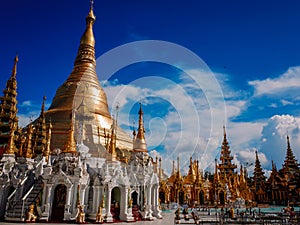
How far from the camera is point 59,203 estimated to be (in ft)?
61.9

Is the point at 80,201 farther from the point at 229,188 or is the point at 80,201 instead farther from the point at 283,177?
the point at 283,177

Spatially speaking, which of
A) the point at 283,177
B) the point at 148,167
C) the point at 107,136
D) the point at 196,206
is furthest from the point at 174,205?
the point at 283,177

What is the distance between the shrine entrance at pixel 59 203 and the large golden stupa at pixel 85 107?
1123cm

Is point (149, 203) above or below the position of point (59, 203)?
below

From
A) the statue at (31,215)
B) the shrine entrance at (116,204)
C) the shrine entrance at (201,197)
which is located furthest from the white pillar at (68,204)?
the shrine entrance at (201,197)

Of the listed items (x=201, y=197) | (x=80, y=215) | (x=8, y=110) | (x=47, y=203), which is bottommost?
(x=80, y=215)

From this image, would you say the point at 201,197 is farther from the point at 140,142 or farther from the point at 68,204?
the point at 68,204

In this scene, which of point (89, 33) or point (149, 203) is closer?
point (149, 203)

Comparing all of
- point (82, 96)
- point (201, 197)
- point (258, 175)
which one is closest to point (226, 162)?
point (258, 175)

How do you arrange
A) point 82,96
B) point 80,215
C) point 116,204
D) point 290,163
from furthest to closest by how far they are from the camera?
point 290,163
point 82,96
point 116,204
point 80,215

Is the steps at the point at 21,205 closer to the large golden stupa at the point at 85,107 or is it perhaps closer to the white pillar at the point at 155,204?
the white pillar at the point at 155,204

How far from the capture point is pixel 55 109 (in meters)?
39.6

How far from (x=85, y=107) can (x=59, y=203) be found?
21.2 meters

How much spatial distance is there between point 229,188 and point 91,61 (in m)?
31.6
